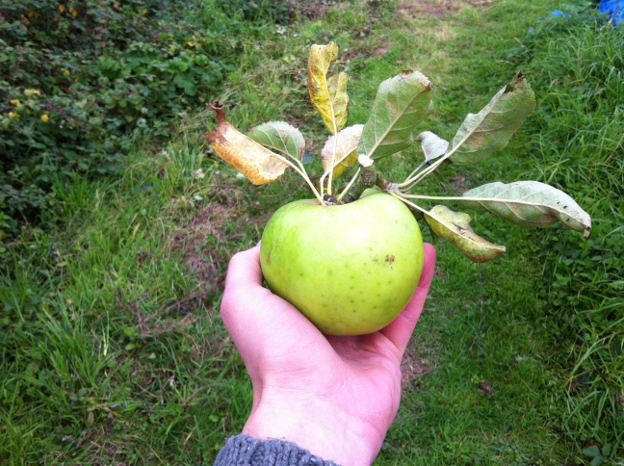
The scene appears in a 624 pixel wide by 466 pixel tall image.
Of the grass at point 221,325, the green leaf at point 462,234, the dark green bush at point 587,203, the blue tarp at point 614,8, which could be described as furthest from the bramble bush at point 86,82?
the blue tarp at point 614,8

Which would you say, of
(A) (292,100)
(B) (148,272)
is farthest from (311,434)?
(A) (292,100)

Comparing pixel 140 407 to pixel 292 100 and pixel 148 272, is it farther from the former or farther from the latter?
pixel 292 100

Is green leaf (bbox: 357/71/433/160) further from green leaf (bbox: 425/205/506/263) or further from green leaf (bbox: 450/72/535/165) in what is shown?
green leaf (bbox: 425/205/506/263)

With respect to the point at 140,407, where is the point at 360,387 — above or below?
above

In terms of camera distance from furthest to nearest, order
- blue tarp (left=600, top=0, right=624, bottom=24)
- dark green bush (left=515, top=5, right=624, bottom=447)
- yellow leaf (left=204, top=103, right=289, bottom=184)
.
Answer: blue tarp (left=600, top=0, right=624, bottom=24) < dark green bush (left=515, top=5, right=624, bottom=447) < yellow leaf (left=204, top=103, right=289, bottom=184)

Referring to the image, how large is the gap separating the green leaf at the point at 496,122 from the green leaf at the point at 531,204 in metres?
0.13

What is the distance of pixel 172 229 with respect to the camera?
3156 mm

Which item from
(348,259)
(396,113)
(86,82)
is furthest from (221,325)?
(86,82)

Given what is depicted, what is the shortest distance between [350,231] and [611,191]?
2394 mm

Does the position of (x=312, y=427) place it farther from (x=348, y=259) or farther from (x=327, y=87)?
(x=327, y=87)

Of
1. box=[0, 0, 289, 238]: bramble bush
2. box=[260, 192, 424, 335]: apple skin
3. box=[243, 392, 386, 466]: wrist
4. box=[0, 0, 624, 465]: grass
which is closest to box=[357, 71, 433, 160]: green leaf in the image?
box=[260, 192, 424, 335]: apple skin

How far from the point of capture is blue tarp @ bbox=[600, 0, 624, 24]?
12.7ft

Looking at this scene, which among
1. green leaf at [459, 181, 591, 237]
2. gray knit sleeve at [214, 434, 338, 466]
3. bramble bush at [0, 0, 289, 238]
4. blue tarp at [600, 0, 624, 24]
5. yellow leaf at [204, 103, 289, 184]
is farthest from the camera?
blue tarp at [600, 0, 624, 24]

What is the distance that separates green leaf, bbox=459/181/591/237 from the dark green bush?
135cm
